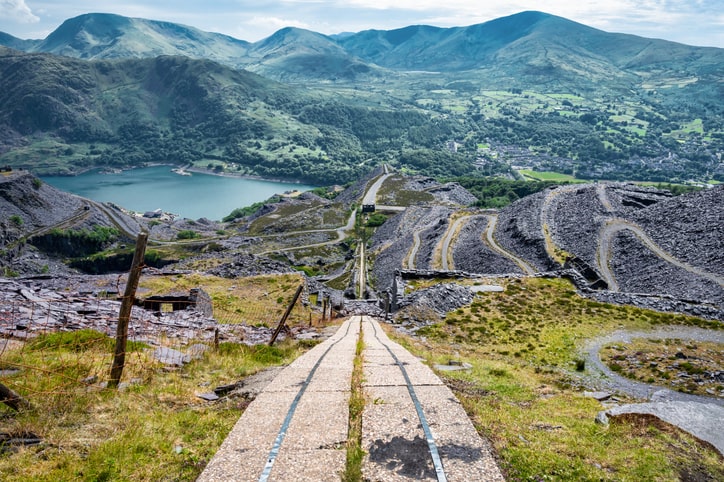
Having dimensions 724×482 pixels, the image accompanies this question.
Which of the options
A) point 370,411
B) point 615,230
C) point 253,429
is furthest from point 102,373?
point 615,230

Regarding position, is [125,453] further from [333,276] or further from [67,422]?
[333,276]

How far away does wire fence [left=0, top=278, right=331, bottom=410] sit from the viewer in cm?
1155

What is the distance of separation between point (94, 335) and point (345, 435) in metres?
11.5

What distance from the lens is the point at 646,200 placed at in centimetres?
6756

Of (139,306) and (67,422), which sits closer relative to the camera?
(67,422)

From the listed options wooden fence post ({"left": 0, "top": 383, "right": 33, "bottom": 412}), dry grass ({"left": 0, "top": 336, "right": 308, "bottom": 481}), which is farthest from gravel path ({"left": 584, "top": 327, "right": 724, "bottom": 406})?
wooden fence post ({"left": 0, "top": 383, "right": 33, "bottom": 412})

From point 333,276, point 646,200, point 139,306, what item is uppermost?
point 646,200

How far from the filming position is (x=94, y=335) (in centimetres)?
1622

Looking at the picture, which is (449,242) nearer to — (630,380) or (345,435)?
(630,380)

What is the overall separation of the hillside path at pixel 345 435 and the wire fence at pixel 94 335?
448 cm

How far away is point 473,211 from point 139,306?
2546 inches

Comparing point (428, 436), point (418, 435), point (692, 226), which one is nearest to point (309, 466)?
point (418, 435)

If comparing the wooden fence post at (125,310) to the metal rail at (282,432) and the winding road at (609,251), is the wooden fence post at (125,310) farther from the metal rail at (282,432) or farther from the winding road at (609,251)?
the winding road at (609,251)

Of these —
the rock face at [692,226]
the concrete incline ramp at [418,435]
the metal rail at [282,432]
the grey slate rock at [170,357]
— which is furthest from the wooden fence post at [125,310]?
the rock face at [692,226]
